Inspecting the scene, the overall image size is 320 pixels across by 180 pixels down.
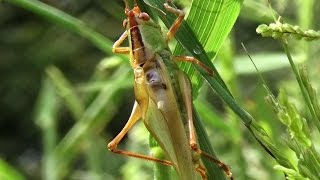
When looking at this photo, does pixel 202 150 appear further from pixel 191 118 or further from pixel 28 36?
pixel 28 36

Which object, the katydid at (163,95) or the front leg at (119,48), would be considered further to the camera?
the front leg at (119,48)

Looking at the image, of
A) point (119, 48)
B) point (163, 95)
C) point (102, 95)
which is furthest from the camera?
point (102, 95)

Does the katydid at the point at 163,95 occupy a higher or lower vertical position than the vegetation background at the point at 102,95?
higher

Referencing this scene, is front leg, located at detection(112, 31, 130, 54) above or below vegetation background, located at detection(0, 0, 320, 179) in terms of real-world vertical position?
above

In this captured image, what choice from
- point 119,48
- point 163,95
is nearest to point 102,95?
point 119,48

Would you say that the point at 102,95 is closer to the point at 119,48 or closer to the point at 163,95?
the point at 119,48
